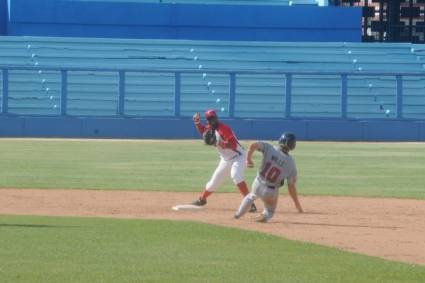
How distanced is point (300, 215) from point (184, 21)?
3450 cm

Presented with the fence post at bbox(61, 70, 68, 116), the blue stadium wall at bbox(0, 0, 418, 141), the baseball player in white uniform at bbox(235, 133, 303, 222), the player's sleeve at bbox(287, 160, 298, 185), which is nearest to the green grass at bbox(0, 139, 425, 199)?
the fence post at bbox(61, 70, 68, 116)

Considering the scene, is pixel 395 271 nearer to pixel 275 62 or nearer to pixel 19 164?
pixel 19 164

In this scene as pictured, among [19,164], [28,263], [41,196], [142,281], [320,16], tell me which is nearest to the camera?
[142,281]

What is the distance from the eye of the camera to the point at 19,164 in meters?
27.9

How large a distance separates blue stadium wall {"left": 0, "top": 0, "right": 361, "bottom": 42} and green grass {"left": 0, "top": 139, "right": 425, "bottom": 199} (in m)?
12.4

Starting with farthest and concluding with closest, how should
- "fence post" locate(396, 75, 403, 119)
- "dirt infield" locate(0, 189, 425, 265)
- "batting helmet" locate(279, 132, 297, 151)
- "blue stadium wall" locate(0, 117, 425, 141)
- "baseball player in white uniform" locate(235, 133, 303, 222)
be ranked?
"fence post" locate(396, 75, 403, 119) → "blue stadium wall" locate(0, 117, 425, 141) → "batting helmet" locate(279, 132, 297, 151) → "baseball player in white uniform" locate(235, 133, 303, 222) → "dirt infield" locate(0, 189, 425, 265)

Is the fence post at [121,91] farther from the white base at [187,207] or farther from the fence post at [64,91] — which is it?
the white base at [187,207]

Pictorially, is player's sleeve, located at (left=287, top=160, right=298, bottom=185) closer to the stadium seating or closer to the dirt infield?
the dirt infield

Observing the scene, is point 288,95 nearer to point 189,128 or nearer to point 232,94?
point 232,94

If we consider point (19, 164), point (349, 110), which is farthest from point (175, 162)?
point (349, 110)

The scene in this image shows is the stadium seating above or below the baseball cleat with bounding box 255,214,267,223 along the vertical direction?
above

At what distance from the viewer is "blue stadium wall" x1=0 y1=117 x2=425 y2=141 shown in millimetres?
41750

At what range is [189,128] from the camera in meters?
42.4

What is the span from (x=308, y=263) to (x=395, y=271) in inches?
36.9
